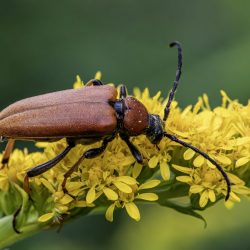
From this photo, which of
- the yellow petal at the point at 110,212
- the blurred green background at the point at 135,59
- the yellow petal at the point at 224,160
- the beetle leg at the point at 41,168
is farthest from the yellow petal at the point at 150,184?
the blurred green background at the point at 135,59

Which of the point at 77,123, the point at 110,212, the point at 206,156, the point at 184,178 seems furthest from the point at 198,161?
the point at 77,123

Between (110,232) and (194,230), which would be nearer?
(194,230)

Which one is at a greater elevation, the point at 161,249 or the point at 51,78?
the point at 51,78

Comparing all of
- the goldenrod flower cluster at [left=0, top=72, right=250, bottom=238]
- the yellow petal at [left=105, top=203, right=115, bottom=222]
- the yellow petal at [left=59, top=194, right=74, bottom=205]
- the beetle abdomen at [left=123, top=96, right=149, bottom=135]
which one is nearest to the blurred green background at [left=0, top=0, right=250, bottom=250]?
the goldenrod flower cluster at [left=0, top=72, right=250, bottom=238]

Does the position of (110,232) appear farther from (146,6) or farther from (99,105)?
(146,6)

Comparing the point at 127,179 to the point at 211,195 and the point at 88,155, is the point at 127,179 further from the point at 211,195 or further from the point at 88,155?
the point at 211,195

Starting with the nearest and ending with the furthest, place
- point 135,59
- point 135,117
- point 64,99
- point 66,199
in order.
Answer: point 66,199 < point 64,99 < point 135,117 < point 135,59

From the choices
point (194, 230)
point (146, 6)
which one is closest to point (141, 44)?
point (146, 6)
